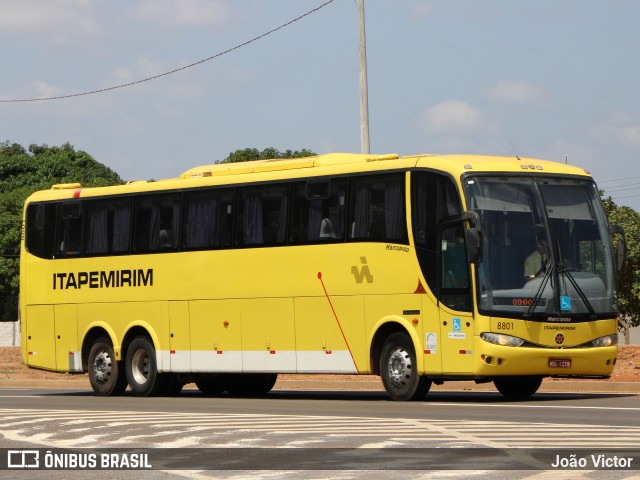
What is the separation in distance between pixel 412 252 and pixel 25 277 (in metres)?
10.1

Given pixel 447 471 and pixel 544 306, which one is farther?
pixel 544 306

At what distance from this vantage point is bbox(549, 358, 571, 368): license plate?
2266 centimetres

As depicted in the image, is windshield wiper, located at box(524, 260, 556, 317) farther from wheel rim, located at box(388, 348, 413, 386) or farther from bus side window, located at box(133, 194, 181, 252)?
bus side window, located at box(133, 194, 181, 252)

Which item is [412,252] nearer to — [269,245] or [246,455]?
[269,245]

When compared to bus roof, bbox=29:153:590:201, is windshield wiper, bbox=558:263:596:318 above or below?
below

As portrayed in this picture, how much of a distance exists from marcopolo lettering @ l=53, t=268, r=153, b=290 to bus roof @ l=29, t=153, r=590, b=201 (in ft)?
4.81

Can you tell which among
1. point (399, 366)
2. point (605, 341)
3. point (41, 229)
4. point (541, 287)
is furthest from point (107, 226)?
point (605, 341)

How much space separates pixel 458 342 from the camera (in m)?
22.7

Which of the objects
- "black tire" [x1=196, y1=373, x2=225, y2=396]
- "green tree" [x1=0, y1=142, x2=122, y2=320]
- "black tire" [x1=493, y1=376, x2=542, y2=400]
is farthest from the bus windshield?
"green tree" [x1=0, y1=142, x2=122, y2=320]

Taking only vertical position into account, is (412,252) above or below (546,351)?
above

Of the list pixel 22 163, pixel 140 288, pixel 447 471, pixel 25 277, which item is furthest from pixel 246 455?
pixel 22 163

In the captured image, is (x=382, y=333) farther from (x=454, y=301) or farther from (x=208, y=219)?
(x=208, y=219)

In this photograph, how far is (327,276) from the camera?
976 inches

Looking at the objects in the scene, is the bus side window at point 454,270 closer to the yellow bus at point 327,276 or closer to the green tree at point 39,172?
the yellow bus at point 327,276
